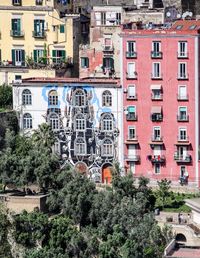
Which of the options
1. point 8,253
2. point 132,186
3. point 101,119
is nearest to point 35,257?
point 8,253

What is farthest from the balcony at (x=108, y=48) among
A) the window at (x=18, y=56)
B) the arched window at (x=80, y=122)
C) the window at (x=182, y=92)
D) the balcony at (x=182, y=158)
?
the balcony at (x=182, y=158)

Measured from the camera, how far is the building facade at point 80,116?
8512 centimetres

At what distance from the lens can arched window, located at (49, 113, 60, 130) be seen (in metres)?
85.9

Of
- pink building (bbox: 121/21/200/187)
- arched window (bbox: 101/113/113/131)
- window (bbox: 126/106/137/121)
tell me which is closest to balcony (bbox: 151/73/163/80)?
pink building (bbox: 121/21/200/187)

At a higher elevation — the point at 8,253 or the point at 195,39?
the point at 195,39

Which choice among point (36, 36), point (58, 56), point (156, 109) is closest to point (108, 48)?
point (58, 56)

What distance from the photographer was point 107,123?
85375 millimetres

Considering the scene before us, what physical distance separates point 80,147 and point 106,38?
23.9 feet

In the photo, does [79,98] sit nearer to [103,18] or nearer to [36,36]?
[36,36]

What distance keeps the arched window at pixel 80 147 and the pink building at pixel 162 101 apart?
2.44 metres

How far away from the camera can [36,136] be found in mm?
85000

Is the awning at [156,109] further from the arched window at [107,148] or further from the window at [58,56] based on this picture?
the window at [58,56]

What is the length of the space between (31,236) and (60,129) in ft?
38.3

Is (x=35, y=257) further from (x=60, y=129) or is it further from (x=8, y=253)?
(x=60, y=129)
